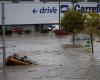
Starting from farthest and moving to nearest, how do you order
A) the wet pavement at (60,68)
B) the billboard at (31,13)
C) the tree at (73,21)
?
the billboard at (31,13)
the tree at (73,21)
the wet pavement at (60,68)

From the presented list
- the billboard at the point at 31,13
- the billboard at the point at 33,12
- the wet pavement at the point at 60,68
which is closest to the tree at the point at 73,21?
the wet pavement at the point at 60,68

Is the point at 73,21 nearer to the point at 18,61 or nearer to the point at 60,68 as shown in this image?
the point at 18,61

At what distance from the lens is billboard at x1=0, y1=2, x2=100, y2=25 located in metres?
81.8

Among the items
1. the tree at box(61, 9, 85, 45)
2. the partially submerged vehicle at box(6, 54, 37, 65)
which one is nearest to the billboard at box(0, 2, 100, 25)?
the tree at box(61, 9, 85, 45)

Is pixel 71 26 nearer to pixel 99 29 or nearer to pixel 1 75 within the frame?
pixel 99 29

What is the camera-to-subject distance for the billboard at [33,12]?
8175 centimetres

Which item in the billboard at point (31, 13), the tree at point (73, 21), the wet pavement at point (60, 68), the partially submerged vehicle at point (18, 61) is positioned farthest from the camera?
the billboard at point (31, 13)

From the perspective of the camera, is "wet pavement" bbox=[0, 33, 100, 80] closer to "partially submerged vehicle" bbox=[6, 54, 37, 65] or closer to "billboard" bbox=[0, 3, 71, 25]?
"partially submerged vehicle" bbox=[6, 54, 37, 65]

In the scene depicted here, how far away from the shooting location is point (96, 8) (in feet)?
295

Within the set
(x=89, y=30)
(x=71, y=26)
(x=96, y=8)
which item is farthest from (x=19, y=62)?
(x=96, y=8)

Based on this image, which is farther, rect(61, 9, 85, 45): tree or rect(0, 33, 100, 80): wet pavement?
rect(61, 9, 85, 45): tree

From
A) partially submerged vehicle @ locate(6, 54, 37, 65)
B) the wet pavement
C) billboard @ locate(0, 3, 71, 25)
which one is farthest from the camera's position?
billboard @ locate(0, 3, 71, 25)

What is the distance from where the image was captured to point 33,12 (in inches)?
3337

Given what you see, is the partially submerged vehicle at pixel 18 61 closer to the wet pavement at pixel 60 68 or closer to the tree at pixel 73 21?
the wet pavement at pixel 60 68
